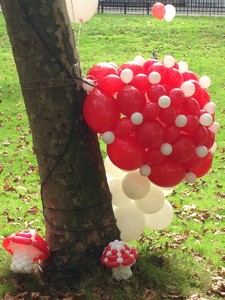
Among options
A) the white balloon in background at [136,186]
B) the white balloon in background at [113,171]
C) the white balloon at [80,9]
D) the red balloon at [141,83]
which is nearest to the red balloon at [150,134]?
the red balloon at [141,83]

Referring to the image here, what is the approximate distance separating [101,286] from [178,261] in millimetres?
800

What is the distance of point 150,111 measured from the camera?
3.67 meters

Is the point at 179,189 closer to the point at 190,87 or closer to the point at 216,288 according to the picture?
the point at 216,288

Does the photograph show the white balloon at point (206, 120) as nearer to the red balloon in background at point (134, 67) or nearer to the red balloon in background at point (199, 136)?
the red balloon in background at point (199, 136)

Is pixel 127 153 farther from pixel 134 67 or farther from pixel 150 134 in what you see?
pixel 134 67

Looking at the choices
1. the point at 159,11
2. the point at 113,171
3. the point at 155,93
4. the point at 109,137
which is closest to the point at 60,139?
the point at 109,137

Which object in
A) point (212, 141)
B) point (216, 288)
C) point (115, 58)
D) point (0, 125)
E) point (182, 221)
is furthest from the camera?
point (115, 58)

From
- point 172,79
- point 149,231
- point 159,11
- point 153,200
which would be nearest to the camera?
point 172,79

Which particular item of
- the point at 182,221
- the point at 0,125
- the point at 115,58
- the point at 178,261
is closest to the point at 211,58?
the point at 115,58

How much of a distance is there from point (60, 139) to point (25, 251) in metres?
0.87

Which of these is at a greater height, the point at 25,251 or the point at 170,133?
the point at 170,133

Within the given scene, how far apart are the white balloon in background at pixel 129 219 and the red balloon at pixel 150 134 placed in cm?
80

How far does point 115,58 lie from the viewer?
14.4 meters

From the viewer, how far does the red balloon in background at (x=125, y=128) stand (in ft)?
12.2
